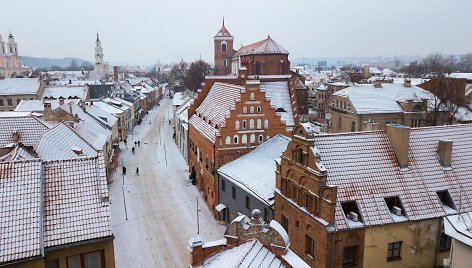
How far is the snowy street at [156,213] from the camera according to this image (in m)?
27.4

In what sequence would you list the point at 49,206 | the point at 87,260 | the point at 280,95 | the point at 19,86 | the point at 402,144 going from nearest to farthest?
the point at 87,260 → the point at 49,206 → the point at 402,144 → the point at 280,95 → the point at 19,86

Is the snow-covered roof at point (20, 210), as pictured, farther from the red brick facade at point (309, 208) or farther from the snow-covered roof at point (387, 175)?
the snow-covered roof at point (387, 175)

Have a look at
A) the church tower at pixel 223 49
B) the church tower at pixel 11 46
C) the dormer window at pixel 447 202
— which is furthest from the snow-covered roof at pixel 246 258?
the church tower at pixel 11 46

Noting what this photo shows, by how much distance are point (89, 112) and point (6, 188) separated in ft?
126

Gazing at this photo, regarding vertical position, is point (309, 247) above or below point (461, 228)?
below

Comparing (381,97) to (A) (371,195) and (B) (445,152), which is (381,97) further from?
(A) (371,195)

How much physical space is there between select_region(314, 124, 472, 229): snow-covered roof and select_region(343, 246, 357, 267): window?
1.53 metres

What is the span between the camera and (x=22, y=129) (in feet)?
104

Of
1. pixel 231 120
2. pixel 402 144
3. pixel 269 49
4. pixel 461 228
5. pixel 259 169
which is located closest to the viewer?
pixel 461 228

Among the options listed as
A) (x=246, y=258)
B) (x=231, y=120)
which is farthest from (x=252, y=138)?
(x=246, y=258)

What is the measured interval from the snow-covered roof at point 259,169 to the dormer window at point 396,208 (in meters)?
7.14

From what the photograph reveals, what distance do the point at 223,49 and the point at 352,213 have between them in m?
82.0

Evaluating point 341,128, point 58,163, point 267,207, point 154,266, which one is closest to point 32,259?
point 58,163

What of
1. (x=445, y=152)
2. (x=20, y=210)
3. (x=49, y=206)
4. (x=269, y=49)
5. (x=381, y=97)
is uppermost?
(x=269, y=49)
